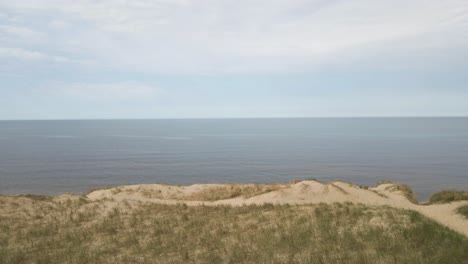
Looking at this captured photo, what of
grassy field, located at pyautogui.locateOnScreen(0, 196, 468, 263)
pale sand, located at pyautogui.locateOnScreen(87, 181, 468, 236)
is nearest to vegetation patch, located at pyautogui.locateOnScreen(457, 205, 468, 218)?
pale sand, located at pyautogui.locateOnScreen(87, 181, 468, 236)

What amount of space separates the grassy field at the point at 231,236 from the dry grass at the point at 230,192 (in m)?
8.01

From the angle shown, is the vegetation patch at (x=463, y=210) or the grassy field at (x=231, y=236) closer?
the grassy field at (x=231, y=236)

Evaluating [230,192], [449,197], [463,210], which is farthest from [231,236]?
[449,197]

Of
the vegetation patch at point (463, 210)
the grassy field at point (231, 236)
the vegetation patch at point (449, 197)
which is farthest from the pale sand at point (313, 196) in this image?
the grassy field at point (231, 236)

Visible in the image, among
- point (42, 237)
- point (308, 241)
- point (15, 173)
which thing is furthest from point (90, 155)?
point (308, 241)

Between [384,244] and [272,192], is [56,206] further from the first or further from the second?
[384,244]

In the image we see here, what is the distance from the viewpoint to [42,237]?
71.4 ft

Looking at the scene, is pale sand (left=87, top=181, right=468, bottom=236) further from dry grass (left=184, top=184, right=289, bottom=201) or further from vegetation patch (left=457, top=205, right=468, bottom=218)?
dry grass (left=184, top=184, right=289, bottom=201)

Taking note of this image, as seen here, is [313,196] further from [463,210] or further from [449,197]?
[463,210]

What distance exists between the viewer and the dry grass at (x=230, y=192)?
36.0 metres

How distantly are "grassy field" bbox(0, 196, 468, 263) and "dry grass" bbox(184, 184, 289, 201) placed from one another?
8.01 metres

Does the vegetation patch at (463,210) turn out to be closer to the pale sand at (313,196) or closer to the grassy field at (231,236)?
the pale sand at (313,196)

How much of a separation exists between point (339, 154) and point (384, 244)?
9316 centimetres

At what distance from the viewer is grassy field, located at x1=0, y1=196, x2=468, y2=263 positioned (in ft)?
53.9
